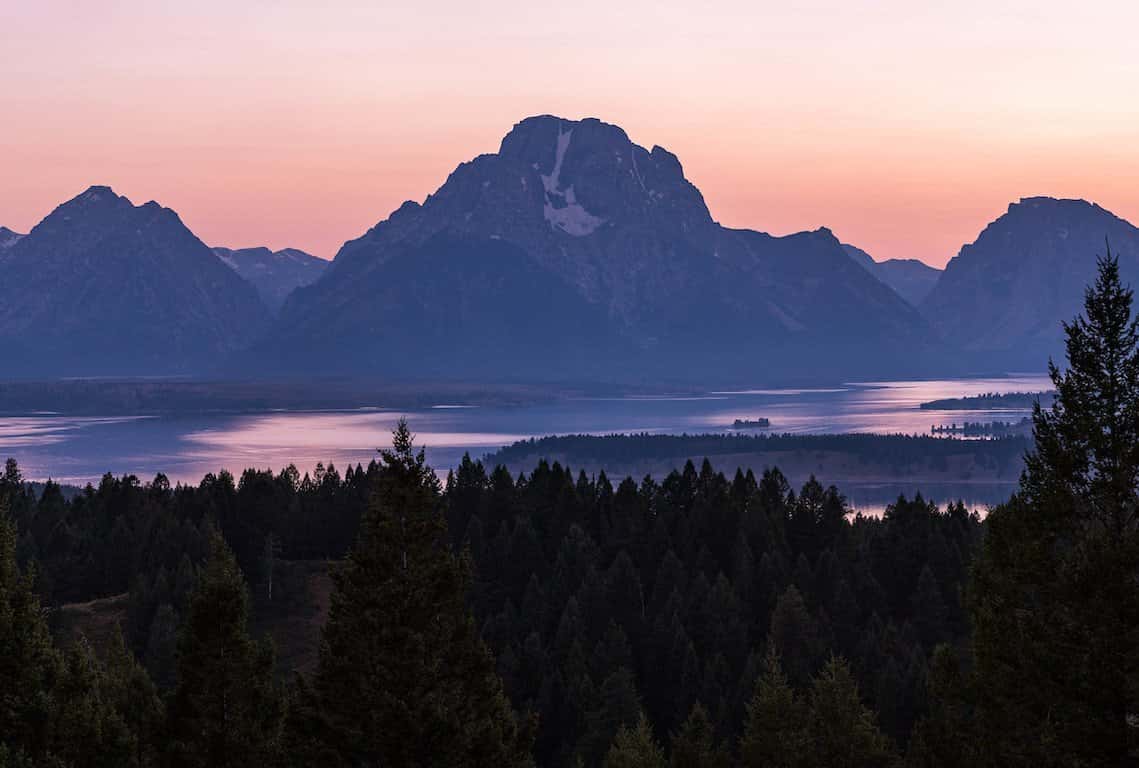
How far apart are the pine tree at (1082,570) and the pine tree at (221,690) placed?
1894 cm

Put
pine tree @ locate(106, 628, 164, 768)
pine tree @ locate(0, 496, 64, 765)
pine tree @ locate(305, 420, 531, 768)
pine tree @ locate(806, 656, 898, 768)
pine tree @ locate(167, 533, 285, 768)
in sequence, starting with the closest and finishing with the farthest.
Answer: pine tree @ locate(0, 496, 64, 765)
pine tree @ locate(305, 420, 531, 768)
pine tree @ locate(167, 533, 285, 768)
pine tree @ locate(106, 628, 164, 768)
pine tree @ locate(806, 656, 898, 768)

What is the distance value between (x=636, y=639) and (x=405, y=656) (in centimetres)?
5910

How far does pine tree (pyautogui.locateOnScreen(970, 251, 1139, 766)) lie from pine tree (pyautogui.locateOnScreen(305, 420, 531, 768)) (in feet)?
41.4

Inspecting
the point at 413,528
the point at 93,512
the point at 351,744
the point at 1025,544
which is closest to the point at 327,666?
the point at 351,744

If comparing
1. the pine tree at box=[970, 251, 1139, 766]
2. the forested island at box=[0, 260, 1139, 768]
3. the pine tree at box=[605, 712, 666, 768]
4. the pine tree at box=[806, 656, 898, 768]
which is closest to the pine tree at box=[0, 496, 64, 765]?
the forested island at box=[0, 260, 1139, 768]

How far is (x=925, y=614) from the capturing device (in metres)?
90.5

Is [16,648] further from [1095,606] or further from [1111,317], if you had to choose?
[1111,317]

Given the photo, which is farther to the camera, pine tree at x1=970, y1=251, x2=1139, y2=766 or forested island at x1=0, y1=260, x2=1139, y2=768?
forested island at x1=0, y1=260, x2=1139, y2=768

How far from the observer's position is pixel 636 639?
87.6 metres

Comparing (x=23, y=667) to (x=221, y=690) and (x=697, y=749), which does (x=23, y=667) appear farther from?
(x=697, y=749)

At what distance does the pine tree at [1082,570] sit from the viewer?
91.2 feet

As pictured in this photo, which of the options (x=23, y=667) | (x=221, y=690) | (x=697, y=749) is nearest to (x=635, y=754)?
(x=697, y=749)

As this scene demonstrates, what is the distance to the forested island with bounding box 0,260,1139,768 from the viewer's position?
96.6ft

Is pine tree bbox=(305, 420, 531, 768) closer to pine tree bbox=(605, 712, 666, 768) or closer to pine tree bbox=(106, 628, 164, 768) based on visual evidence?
pine tree bbox=(106, 628, 164, 768)
